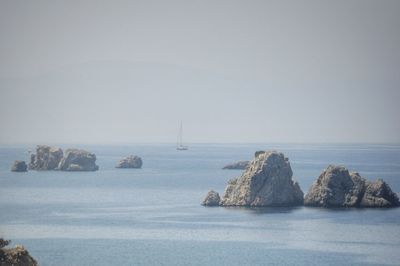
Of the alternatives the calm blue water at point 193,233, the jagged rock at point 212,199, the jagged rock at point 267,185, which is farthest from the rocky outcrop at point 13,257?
→ the jagged rock at point 212,199

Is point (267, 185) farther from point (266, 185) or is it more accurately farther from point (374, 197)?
point (374, 197)

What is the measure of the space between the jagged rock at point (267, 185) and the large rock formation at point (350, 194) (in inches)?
161

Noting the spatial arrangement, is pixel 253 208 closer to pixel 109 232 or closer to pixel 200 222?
pixel 200 222

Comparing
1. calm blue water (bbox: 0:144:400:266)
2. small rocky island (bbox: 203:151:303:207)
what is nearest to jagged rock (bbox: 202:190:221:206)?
calm blue water (bbox: 0:144:400:266)

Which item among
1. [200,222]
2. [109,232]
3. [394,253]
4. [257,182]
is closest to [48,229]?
[109,232]

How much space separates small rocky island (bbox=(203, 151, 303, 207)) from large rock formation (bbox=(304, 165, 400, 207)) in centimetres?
415

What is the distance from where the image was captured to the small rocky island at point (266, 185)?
14950cm

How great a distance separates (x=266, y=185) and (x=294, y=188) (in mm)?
5556

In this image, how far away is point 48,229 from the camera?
130 metres

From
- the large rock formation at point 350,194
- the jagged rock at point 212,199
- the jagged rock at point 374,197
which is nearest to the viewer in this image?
the large rock formation at point 350,194

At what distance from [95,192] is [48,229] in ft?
209

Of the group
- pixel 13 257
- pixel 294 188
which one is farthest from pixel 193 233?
pixel 13 257

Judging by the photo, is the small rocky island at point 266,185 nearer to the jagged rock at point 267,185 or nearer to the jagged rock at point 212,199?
the jagged rock at point 267,185

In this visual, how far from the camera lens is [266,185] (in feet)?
496
